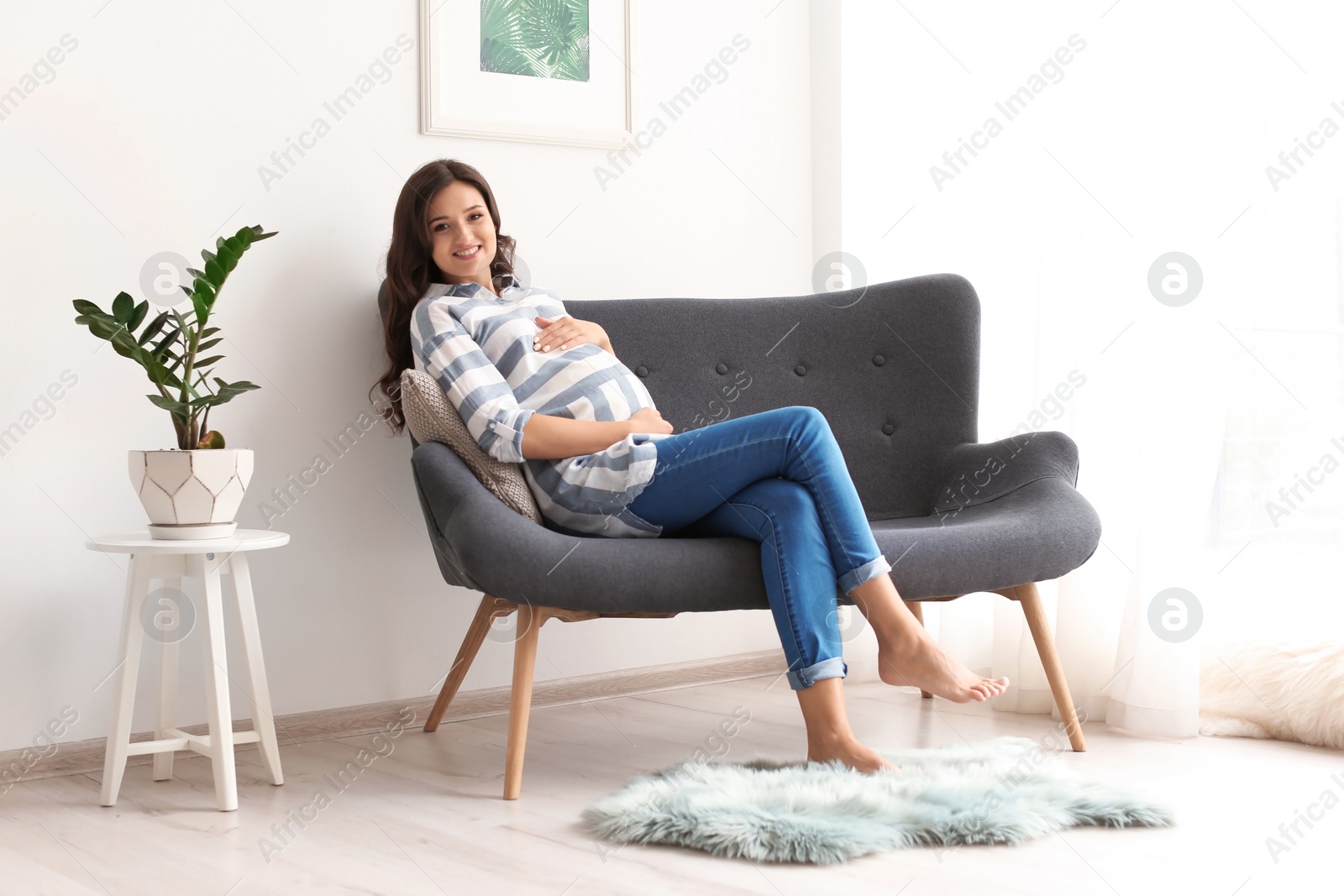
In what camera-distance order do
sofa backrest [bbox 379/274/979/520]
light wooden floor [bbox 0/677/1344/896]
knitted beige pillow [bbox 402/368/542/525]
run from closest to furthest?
light wooden floor [bbox 0/677/1344/896] → knitted beige pillow [bbox 402/368/542/525] → sofa backrest [bbox 379/274/979/520]

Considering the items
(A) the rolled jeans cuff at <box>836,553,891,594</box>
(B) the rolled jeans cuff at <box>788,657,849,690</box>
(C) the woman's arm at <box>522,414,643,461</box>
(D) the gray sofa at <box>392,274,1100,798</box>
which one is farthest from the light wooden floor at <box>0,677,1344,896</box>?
(C) the woman's arm at <box>522,414,643,461</box>

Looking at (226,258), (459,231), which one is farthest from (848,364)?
(226,258)

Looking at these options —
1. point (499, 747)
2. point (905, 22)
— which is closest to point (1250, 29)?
point (905, 22)

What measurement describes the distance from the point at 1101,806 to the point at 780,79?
204 cm

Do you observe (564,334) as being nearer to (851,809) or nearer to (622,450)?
(622,450)

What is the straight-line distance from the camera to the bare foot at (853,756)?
5.90 feet

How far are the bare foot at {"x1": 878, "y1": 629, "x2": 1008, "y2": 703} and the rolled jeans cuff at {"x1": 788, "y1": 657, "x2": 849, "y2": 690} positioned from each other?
0.09 meters

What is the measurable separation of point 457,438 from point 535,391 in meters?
0.19

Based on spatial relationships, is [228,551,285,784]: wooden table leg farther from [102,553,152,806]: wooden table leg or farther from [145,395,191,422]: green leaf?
[145,395,191,422]: green leaf

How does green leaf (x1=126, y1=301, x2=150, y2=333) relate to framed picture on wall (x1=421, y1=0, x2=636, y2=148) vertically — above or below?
below

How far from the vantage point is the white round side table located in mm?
1862

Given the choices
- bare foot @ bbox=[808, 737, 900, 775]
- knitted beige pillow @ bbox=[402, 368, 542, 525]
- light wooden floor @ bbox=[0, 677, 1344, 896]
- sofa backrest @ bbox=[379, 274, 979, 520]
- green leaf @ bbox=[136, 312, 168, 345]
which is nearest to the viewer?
light wooden floor @ bbox=[0, 677, 1344, 896]

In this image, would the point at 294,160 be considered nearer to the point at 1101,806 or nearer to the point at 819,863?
the point at 819,863

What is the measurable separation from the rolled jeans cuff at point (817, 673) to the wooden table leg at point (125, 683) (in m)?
1.06
